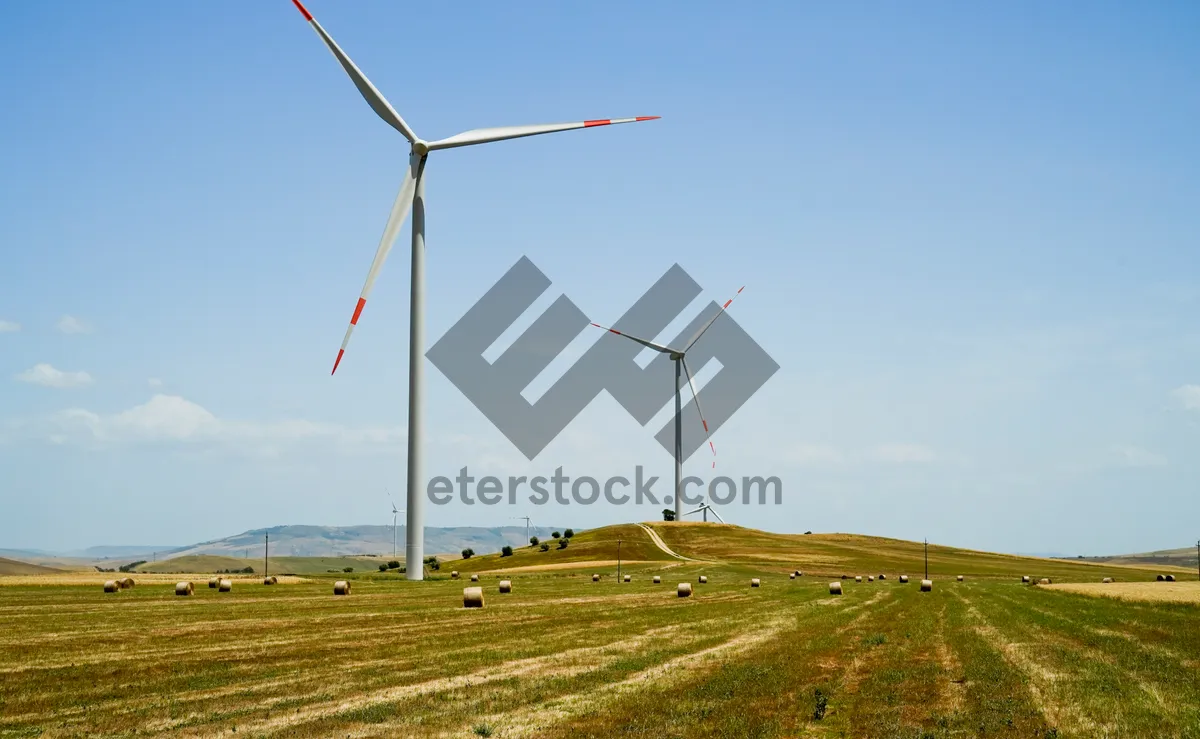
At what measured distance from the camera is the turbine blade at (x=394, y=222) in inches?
2848

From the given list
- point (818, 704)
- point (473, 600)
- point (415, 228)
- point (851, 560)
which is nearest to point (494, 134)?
point (415, 228)

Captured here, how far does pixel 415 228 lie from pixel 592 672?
68.1 meters

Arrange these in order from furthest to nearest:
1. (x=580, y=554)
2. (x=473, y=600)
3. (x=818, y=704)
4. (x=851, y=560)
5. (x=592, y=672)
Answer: (x=580, y=554)
(x=851, y=560)
(x=473, y=600)
(x=592, y=672)
(x=818, y=704)

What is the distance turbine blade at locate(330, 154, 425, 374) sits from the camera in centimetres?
7234

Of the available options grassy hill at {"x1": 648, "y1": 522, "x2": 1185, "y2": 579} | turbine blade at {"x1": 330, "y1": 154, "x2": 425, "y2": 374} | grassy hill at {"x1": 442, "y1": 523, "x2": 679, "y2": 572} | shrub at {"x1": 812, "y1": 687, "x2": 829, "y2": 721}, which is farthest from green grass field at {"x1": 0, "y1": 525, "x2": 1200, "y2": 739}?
grassy hill at {"x1": 442, "y1": 523, "x2": 679, "y2": 572}

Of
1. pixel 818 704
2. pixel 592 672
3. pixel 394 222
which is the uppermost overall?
pixel 394 222

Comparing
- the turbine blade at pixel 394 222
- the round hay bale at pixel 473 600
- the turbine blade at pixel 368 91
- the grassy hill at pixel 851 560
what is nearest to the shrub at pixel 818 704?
the round hay bale at pixel 473 600

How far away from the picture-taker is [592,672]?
24.5 m

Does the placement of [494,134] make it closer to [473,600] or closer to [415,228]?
[415,228]

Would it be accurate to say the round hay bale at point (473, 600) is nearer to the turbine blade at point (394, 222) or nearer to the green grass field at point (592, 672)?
the green grass field at point (592, 672)

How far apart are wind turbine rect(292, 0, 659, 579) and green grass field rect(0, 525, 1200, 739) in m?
32.3

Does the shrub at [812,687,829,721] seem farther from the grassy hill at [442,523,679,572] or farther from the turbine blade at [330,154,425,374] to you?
the grassy hill at [442,523,679,572]

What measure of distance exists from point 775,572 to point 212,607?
90688mm

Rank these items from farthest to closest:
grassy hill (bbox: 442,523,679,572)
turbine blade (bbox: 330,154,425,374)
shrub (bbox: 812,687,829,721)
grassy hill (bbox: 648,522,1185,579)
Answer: grassy hill (bbox: 442,523,679,572)
grassy hill (bbox: 648,522,1185,579)
turbine blade (bbox: 330,154,425,374)
shrub (bbox: 812,687,829,721)
